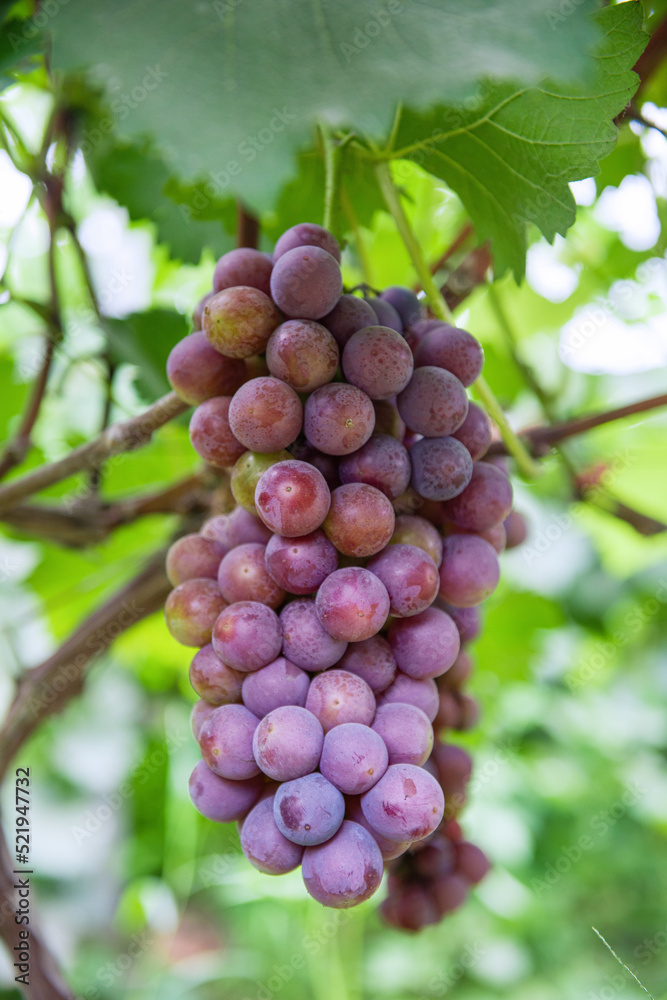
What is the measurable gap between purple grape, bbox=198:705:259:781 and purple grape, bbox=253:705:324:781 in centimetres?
1

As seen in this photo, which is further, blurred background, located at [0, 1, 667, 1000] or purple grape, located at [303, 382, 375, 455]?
blurred background, located at [0, 1, 667, 1000]

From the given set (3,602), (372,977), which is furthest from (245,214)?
(372,977)

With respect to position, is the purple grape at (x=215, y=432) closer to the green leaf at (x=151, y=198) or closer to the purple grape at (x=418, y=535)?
the purple grape at (x=418, y=535)

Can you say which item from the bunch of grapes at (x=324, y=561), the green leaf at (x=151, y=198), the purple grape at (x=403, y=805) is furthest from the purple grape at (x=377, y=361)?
the green leaf at (x=151, y=198)

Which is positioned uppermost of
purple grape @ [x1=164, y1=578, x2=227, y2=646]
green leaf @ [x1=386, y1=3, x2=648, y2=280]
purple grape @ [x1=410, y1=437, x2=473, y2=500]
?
green leaf @ [x1=386, y1=3, x2=648, y2=280]

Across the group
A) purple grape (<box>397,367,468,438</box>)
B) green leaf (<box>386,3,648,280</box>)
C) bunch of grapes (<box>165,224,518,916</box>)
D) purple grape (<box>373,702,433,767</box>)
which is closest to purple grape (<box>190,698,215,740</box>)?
bunch of grapes (<box>165,224,518,916</box>)

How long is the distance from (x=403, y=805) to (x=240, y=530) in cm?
19

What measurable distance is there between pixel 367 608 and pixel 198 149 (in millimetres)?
234

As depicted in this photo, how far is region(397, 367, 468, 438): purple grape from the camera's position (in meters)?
0.41

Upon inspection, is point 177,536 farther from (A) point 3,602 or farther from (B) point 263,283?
(A) point 3,602

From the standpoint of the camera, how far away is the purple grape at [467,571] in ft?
1.41

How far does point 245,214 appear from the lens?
51cm

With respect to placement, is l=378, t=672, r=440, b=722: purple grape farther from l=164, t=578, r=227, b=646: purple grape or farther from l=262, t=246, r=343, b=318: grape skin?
l=262, t=246, r=343, b=318: grape skin

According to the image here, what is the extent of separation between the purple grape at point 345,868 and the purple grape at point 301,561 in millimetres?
130
